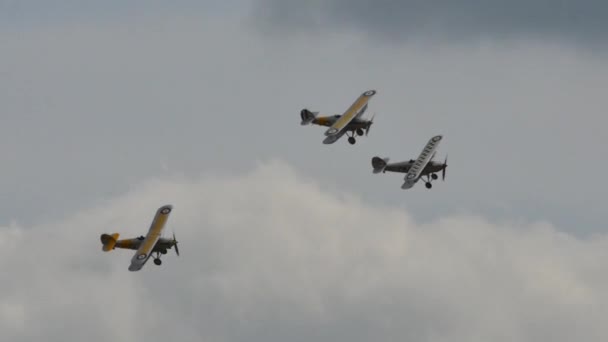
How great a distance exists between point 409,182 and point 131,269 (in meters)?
39.5

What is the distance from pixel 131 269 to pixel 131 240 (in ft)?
52.8

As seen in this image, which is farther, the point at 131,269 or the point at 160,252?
the point at 160,252

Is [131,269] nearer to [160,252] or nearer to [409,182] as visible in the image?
[160,252]

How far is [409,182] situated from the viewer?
199m

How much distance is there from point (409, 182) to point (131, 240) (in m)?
37.6

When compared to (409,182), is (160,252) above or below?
below

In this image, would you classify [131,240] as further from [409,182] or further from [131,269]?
[409,182]

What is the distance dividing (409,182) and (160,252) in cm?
3399

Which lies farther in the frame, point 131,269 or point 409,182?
point 409,182

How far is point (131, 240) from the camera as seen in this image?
199875mm

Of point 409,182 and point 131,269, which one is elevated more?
point 409,182

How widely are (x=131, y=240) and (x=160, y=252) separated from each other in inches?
218

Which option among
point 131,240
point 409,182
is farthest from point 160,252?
point 409,182

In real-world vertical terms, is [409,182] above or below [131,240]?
above
